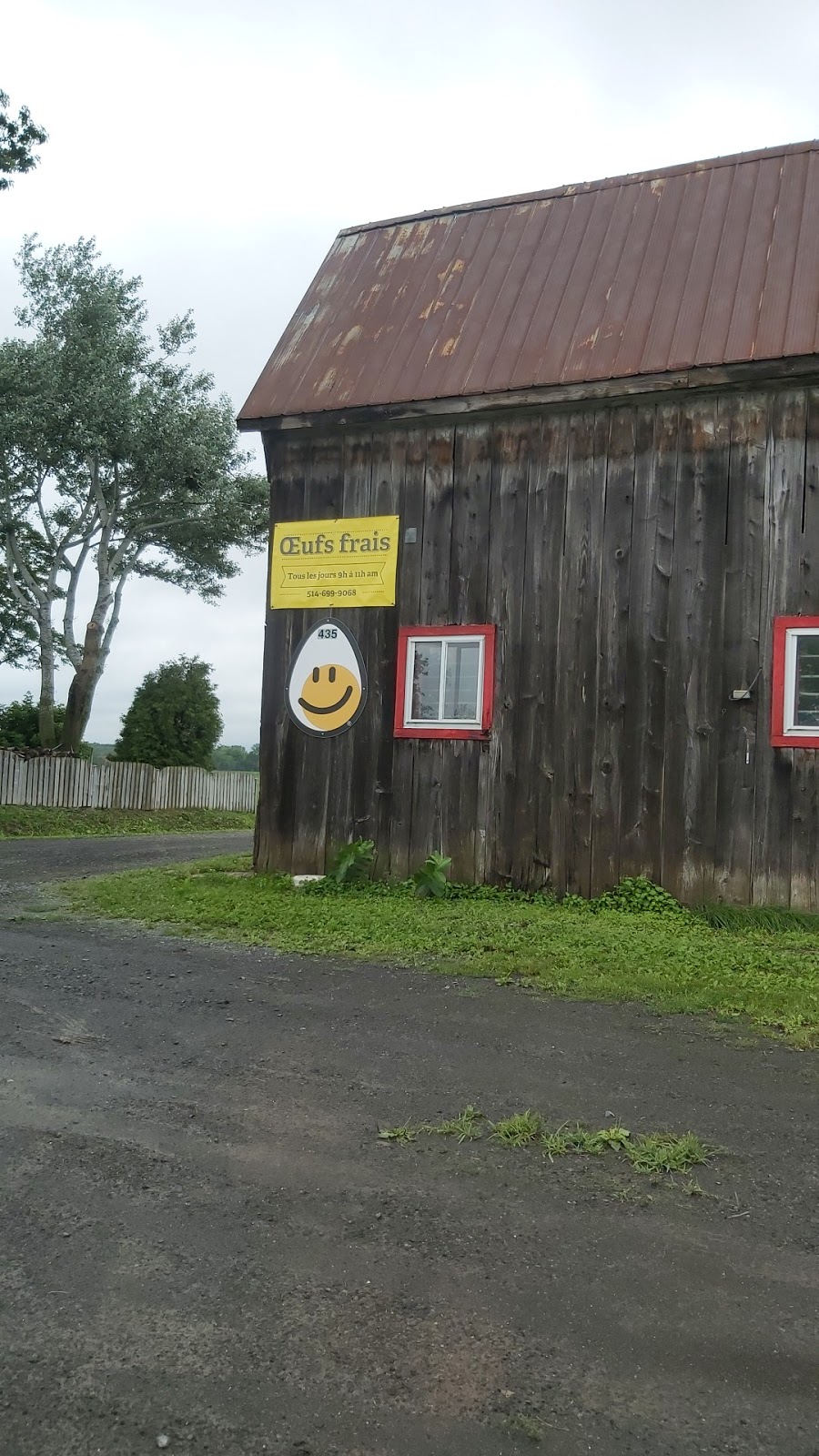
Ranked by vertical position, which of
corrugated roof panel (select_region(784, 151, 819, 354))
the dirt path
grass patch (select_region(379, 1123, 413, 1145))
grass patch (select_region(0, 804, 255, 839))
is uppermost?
corrugated roof panel (select_region(784, 151, 819, 354))

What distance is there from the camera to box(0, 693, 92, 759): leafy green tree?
29562 mm

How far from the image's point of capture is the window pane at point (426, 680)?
36.3 ft

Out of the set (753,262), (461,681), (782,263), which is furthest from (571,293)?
Result: (461,681)

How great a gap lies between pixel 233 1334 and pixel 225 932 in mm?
5887

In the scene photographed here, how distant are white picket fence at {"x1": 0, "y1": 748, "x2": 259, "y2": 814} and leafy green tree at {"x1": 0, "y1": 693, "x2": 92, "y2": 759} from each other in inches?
105

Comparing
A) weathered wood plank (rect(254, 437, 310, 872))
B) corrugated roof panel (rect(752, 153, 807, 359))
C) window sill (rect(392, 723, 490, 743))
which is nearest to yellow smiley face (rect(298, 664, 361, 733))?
weathered wood plank (rect(254, 437, 310, 872))

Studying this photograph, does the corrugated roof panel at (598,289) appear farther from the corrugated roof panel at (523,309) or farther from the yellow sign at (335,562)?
the yellow sign at (335,562)

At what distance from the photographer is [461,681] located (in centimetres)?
1096

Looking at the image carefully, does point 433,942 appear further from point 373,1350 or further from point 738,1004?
point 373,1350

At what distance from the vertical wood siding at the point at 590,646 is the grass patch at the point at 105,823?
11.6 meters

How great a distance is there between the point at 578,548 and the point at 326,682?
3110mm

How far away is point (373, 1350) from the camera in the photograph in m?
2.63

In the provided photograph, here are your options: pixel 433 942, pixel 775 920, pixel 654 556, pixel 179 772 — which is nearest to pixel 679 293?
pixel 654 556

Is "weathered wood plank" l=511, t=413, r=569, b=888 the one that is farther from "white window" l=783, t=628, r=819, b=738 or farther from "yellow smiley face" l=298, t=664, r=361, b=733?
"white window" l=783, t=628, r=819, b=738
